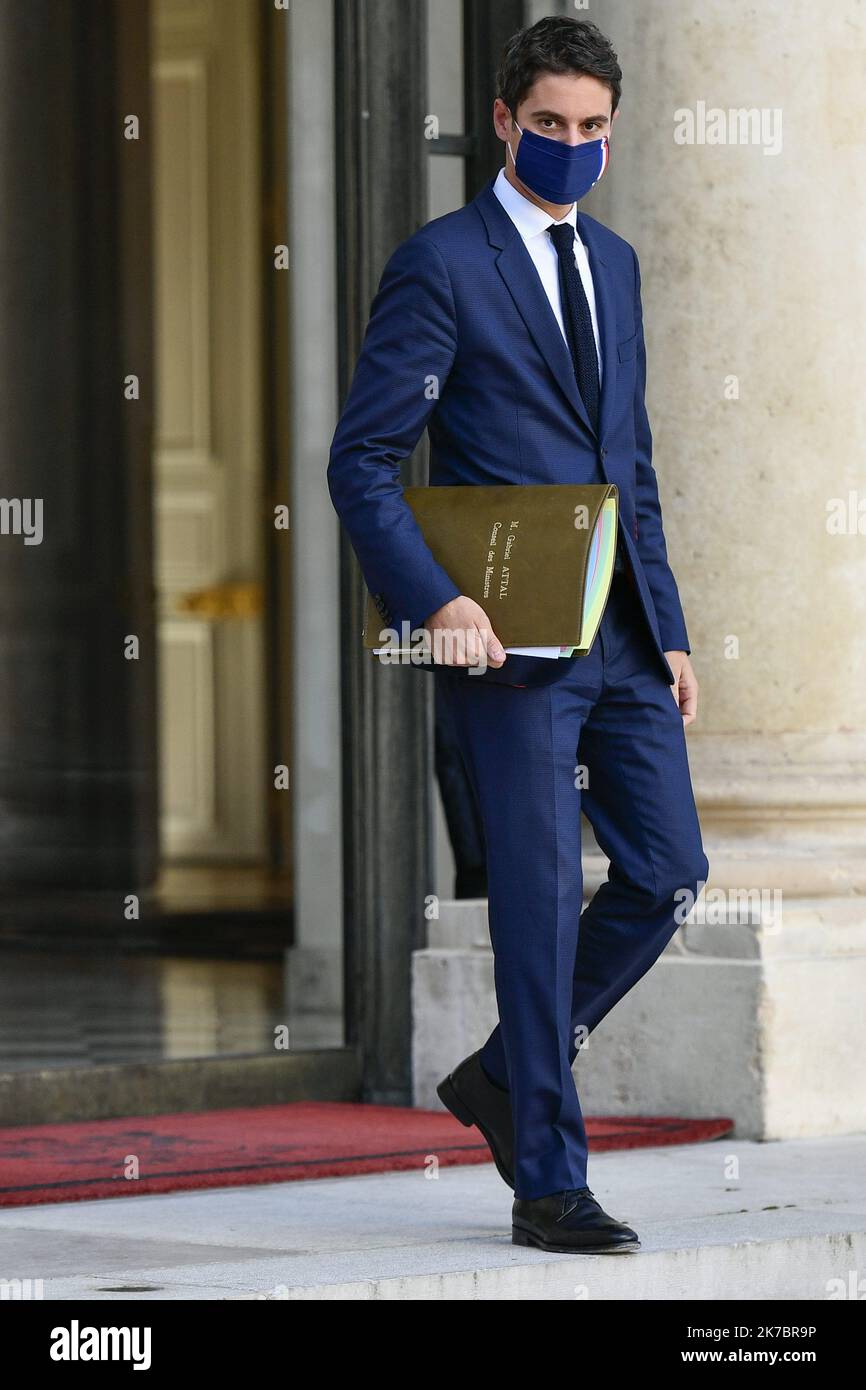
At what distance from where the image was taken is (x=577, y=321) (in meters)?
4.44

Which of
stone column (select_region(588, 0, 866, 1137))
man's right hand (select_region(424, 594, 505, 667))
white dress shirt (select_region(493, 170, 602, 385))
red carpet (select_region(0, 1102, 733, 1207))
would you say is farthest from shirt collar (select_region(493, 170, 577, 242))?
red carpet (select_region(0, 1102, 733, 1207))

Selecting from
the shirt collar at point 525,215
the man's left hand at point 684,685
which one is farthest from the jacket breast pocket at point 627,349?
the man's left hand at point 684,685

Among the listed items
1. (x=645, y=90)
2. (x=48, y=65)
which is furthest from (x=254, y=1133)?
(x=48, y=65)

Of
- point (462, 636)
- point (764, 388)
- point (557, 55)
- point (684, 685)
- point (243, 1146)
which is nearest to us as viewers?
point (462, 636)

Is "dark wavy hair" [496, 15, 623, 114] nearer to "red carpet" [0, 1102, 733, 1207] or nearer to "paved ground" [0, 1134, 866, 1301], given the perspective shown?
"paved ground" [0, 1134, 866, 1301]

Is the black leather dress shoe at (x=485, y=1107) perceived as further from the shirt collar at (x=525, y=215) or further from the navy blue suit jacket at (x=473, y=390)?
the shirt collar at (x=525, y=215)

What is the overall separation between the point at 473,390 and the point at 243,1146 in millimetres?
1955

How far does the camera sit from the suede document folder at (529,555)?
4.20 m

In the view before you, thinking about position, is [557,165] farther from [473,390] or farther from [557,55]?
[473,390]

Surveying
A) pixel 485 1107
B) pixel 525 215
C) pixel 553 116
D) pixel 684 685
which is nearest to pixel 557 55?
pixel 553 116

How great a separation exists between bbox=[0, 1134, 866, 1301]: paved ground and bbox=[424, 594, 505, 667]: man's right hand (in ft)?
2.90

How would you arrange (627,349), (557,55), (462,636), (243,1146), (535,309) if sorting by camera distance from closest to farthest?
(462,636) < (557,55) < (535,309) < (627,349) < (243,1146)

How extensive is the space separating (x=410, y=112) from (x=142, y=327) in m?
6.35

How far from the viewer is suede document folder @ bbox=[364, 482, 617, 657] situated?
13.8ft
